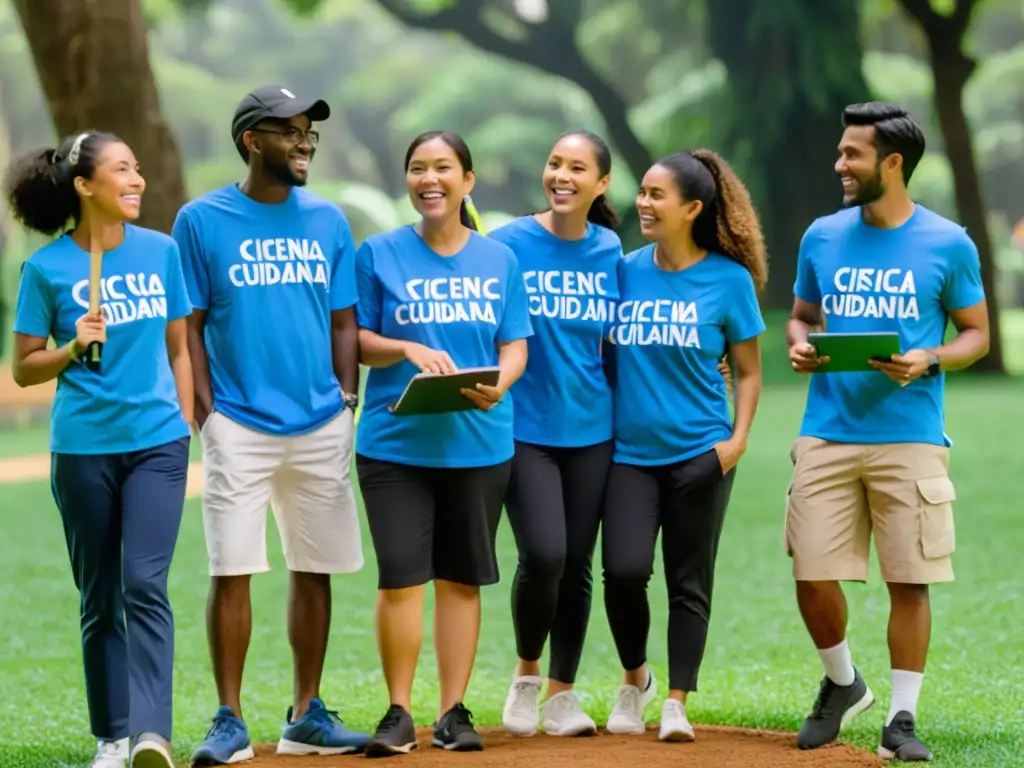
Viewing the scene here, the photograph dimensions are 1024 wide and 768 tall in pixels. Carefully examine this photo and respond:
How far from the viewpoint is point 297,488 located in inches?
249

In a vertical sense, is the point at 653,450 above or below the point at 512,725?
above

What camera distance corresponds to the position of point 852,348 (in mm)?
6113

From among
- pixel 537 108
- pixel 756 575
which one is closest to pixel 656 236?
pixel 756 575

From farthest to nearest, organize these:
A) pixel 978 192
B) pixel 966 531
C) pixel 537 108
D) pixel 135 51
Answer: pixel 537 108 < pixel 978 192 < pixel 135 51 < pixel 966 531

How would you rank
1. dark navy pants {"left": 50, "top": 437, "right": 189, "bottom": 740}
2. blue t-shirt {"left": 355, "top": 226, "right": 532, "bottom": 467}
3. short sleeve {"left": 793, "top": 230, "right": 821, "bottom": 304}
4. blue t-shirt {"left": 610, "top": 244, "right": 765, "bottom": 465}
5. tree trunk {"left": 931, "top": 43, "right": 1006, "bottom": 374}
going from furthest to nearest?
1. tree trunk {"left": 931, "top": 43, "right": 1006, "bottom": 374}
2. short sleeve {"left": 793, "top": 230, "right": 821, "bottom": 304}
3. blue t-shirt {"left": 610, "top": 244, "right": 765, "bottom": 465}
4. blue t-shirt {"left": 355, "top": 226, "right": 532, "bottom": 467}
5. dark navy pants {"left": 50, "top": 437, "right": 189, "bottom": 740}

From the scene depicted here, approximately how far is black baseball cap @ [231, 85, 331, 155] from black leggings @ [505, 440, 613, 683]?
4.53 ft

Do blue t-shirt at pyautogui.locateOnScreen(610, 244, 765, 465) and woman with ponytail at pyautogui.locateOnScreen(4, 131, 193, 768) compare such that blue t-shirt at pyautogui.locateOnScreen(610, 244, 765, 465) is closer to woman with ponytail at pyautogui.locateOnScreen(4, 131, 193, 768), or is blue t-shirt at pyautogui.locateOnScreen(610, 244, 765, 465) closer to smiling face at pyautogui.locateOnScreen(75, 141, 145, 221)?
woman with ponytail at pyautogui.locateOnScreen(4, 131, 193, 768)

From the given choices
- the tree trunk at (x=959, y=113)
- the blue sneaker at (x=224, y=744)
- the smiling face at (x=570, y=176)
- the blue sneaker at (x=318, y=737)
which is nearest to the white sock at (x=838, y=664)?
the blue sneaker at (x=318, y=737)

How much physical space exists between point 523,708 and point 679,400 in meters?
1.29

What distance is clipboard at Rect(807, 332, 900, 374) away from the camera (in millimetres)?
6039

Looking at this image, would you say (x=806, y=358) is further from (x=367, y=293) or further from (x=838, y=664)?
(x=367, y=293)

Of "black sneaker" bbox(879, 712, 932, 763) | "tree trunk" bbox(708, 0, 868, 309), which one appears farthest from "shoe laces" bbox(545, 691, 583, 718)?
"tree trunk" bbox(708, 0, 868, 309)

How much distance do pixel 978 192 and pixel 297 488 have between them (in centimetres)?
2309

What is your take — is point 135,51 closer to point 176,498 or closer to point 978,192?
point 176,498
